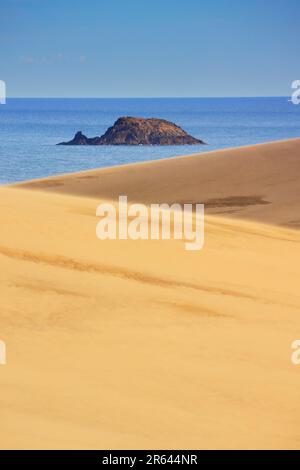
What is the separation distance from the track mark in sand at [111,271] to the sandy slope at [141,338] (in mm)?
12

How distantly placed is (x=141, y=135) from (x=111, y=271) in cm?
4669

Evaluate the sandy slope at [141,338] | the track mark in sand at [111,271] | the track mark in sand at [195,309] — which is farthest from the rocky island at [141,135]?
the track mark in sand at [195,309]

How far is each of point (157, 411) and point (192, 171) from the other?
53.0ft

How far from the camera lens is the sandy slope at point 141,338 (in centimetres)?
530

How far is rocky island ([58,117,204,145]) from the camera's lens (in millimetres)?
54969

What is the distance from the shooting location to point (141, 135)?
55.0m

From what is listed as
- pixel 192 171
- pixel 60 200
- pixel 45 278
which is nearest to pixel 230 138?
pixel 192 171

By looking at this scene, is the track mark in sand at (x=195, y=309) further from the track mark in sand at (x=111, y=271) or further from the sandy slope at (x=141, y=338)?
the track mark in sand at (x=111, y=271)

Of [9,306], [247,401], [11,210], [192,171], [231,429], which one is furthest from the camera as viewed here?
[192,171]

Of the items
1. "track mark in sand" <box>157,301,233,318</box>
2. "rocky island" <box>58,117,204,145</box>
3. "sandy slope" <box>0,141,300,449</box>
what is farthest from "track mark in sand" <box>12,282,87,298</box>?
"rocky island" <box>58,117,204,145</box>

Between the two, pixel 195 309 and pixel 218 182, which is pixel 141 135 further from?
pixel 195 309

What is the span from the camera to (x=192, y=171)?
2144 cm

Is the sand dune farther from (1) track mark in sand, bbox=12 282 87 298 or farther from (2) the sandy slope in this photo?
(1) track mark in sand, bbox=12 282 87 298

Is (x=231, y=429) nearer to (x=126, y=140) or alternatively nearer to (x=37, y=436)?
(x=37, y=436)
